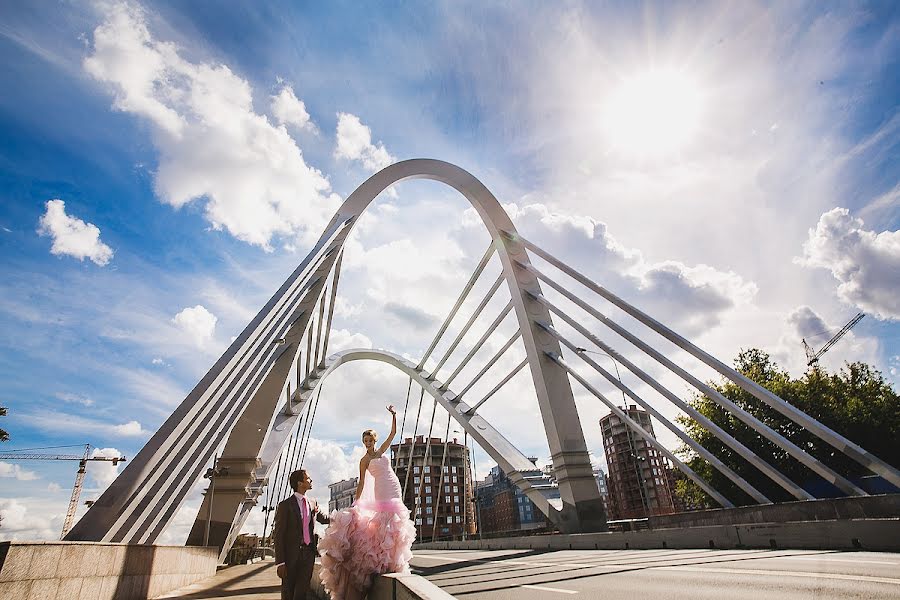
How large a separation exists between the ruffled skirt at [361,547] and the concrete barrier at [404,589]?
0.49ft

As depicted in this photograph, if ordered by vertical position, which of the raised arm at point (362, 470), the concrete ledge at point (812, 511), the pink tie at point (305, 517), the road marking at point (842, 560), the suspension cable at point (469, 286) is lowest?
the road marking at point (842, 560)

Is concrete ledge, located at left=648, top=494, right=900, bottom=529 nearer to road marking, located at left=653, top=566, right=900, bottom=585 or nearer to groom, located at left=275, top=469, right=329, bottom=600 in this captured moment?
road marking, located at left=653, top=566, right=900, bottom=585

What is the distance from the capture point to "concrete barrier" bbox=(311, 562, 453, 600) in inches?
98.5

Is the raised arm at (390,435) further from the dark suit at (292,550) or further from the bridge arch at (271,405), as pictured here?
the bridge arch at (271,405)

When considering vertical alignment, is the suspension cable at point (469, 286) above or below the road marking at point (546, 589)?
above

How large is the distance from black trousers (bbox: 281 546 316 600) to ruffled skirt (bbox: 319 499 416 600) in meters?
0.37

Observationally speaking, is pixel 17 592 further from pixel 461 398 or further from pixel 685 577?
pixel 461 398

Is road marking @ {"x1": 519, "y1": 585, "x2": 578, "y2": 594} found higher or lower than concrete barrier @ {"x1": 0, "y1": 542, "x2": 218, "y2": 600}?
lower

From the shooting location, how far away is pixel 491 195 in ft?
66.8

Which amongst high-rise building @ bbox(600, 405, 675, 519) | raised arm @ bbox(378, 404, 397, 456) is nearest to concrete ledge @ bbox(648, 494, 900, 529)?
raised arm @ bbox(378, 404, 397, 456)

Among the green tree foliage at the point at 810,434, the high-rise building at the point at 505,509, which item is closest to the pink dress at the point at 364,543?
the green tree foliage at the point at 810,434

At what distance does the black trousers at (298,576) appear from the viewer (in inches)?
164

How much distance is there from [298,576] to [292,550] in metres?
0.25

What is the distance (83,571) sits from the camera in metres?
4.43
